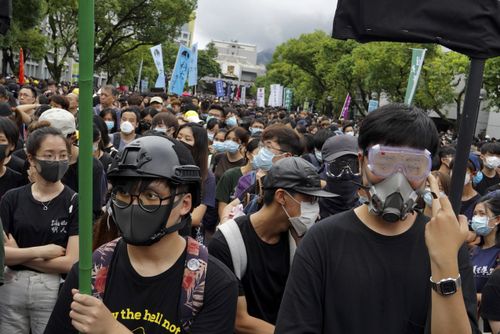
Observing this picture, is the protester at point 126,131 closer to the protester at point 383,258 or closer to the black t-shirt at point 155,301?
the black t-shirt at point 155,301

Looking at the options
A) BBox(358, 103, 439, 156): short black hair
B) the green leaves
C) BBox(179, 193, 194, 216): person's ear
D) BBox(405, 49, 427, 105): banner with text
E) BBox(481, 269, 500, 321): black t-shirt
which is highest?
the green leaves

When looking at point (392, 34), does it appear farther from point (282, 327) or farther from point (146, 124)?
point (146, 124)

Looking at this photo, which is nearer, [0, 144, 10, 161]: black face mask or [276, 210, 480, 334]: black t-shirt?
[276, 210, 480, 334]: black t-shirt

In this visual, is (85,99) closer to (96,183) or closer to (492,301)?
(492,301)

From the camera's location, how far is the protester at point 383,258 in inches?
79.2

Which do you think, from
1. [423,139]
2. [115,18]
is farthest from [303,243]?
[115,18]

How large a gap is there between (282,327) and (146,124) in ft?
A: 26.5

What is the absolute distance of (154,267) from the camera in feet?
7.71

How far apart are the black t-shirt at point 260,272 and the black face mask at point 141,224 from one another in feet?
2.97

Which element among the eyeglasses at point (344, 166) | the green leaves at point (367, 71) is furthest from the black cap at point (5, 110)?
the green leaves at point (367, 71)

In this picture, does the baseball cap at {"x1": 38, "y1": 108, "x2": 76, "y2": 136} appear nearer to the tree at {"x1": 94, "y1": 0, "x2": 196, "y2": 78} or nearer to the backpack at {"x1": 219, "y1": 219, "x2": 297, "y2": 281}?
the backpack at {"x1": 219, "y1": 219, "x2": 297, "y2": 281}

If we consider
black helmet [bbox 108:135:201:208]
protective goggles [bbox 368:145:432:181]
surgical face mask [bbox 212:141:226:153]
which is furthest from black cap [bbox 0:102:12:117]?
protective goggles [bbox 368:145:432:181]

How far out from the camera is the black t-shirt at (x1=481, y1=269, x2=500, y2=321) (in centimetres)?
354

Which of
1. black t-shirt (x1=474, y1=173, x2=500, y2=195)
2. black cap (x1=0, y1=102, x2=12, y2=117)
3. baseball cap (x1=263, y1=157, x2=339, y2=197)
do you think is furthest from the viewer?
black t-shirt (x1=474, y1=173, x2=500, y2=195)
